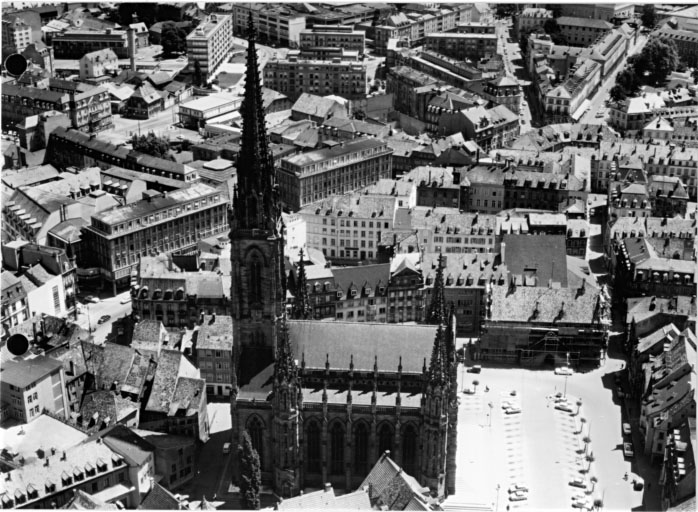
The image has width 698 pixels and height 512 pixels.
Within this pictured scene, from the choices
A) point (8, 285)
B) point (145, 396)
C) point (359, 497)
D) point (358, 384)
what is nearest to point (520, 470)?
point (358, 384)

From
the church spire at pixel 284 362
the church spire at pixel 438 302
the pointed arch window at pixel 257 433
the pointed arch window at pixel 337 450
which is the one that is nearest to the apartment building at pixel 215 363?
the pointed arch window at pixel 257 433

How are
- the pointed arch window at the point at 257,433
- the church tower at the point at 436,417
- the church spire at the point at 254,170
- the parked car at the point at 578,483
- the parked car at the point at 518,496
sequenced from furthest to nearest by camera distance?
the parked car at the point at 578,483 → the parked car at the point at 518,496 → the pointed arch window at the point at 257,433 → the church tower at the point at 436,417 → the church spire at the point at 254,170

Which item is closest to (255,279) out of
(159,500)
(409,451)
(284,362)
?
(284,362)

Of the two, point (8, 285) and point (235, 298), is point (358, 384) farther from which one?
point (8, 285)

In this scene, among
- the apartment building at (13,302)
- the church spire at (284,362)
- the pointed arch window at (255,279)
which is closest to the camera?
the church spire at (284,362)

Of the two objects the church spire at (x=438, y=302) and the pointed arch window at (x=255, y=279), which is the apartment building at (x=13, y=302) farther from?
the church spire at (x=438, y=302)

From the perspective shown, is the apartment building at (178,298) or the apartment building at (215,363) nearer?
the apartment building at (215,363)

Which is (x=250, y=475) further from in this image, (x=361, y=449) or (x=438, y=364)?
(x=438, y=364)
